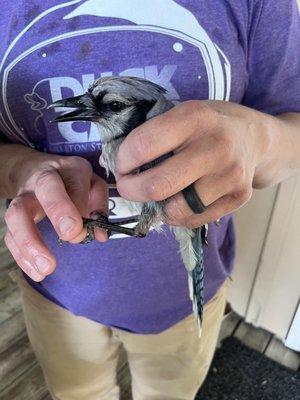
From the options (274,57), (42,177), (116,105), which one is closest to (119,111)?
(116,105)

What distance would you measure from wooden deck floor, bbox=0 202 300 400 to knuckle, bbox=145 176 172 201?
→ 1166 mm

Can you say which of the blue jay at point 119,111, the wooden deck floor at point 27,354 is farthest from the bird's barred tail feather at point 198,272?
the wooden deck floor at point 27,354

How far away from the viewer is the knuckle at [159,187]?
0.42m

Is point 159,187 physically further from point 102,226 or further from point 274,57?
point 274,57

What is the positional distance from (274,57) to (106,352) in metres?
0.65

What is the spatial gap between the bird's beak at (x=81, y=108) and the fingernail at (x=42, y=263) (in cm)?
17

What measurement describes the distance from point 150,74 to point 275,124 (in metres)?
0.19

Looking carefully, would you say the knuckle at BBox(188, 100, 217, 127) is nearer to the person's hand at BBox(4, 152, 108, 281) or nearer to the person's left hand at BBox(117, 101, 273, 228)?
the person's left hand at BBox(117, 101, 273, 228)

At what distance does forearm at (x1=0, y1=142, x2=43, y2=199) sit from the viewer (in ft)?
1.99

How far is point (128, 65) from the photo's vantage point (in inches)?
23.7

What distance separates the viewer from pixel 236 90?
0.67 m

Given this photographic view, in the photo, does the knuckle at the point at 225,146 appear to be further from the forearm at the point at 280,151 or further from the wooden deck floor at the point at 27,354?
the wooden deck floor at the point at 27,354

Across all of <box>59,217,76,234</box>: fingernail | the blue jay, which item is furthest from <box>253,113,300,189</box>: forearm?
<box>59,217,76,234</box>: fingernail

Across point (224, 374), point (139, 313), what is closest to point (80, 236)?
point (139, 313)
